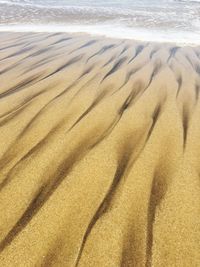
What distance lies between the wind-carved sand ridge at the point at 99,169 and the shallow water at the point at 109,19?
8.59ft

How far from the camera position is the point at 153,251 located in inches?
48.3

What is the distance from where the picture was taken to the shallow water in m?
5.55

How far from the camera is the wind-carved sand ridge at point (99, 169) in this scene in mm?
1237

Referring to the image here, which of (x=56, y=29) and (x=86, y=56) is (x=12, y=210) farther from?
(x=56, y=29)

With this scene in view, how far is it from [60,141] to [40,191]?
0.45 meters

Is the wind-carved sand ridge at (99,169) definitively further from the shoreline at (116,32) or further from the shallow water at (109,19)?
the shallow water at (109,19)

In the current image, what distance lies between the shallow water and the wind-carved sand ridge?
2617 millimetres

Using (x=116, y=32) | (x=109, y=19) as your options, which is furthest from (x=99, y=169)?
(x=109, y=19)

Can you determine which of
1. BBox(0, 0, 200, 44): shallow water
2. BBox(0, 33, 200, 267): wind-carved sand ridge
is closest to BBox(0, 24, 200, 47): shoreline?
BBox(0, 0, 200, 44): shallow water

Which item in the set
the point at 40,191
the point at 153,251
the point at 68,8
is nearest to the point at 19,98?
the point at 40,191

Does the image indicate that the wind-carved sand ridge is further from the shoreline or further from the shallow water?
the shallow water

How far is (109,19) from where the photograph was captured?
6.62m

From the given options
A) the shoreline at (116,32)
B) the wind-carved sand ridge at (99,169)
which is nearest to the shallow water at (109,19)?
the shoreline at (116,32)

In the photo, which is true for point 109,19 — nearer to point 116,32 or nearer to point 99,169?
point 116,32
